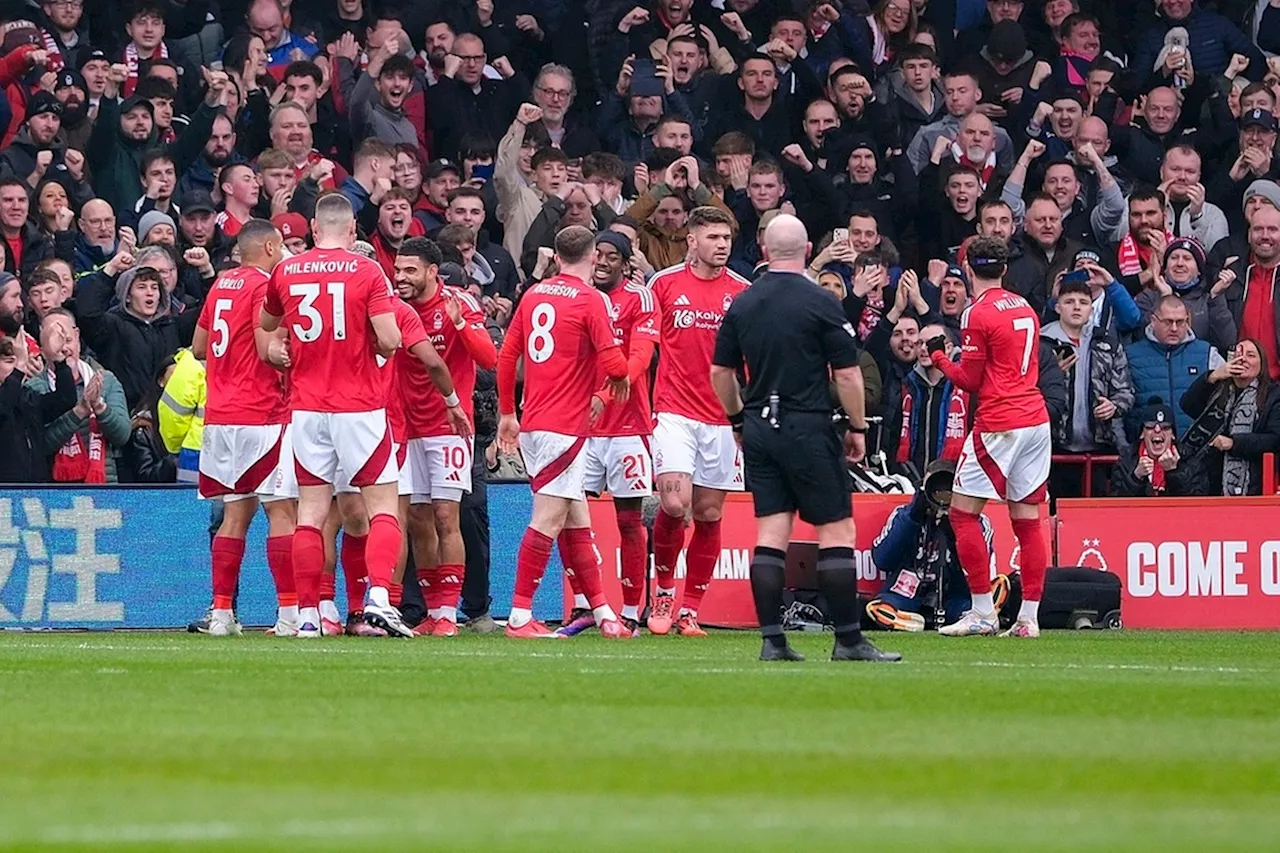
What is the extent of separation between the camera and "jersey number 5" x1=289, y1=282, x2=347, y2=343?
14461 mm

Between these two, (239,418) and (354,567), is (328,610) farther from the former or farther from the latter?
(239,418)

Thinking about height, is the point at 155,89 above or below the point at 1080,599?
above

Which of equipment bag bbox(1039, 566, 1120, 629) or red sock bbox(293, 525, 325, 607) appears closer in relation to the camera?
red sock bbox(293, 525, 325, 607)

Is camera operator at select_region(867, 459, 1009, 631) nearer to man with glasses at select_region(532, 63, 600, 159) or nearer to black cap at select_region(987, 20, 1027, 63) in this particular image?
man with glasses at select_region(532, 63, 600, 159)

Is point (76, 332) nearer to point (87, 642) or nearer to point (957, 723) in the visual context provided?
point (87, 642)

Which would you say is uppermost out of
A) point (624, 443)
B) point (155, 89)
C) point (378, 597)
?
point (155, 89)

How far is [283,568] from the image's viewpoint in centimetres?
1537

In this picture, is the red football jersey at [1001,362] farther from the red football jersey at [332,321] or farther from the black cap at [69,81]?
the black cap at [69,81]

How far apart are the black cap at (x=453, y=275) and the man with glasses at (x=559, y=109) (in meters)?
5.10

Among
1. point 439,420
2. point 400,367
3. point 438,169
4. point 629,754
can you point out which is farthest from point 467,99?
point 629,754

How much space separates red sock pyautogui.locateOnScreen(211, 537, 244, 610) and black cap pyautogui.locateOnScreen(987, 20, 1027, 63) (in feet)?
39.0

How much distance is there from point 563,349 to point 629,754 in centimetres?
751

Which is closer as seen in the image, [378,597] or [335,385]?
[335,385]

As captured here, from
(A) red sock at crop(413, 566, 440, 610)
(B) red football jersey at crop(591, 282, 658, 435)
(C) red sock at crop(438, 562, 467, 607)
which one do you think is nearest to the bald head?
(B) red football jersey at crop(591, 282, 658, 435)
